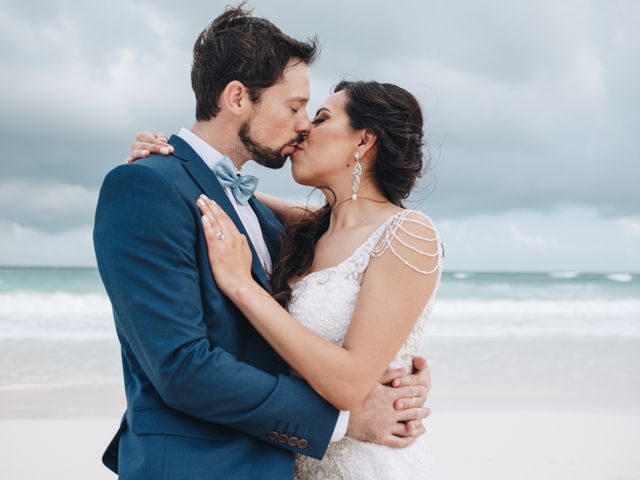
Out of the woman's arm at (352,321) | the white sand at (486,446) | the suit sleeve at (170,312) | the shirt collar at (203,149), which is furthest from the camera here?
the white sand at (486,446)

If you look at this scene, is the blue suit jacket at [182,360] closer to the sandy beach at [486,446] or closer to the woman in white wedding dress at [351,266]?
the woman in white wedding dress at [351,266]

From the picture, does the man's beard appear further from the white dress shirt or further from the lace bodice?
the lace bodice

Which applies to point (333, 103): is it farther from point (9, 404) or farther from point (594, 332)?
point (594, 332)

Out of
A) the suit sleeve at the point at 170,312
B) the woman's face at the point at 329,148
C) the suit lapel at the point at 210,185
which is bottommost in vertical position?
the suit sleeve at the point at 170,312

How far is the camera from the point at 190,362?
2.30 meters

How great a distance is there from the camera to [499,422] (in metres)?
7.55

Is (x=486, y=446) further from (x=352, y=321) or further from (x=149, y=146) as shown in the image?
(x=149, y=146)

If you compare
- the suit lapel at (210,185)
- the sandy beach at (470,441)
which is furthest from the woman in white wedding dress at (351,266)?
the sandy beach at (470,441)

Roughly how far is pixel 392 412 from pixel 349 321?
0.39 m

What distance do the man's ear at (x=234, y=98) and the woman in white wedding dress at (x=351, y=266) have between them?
44 cm

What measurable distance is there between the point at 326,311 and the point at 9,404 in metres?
6.45

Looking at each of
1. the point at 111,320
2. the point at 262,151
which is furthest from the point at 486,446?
the point at 111,320

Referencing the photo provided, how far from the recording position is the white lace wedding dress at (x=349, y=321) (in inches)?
114

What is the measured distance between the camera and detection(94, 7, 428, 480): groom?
7.65ft
